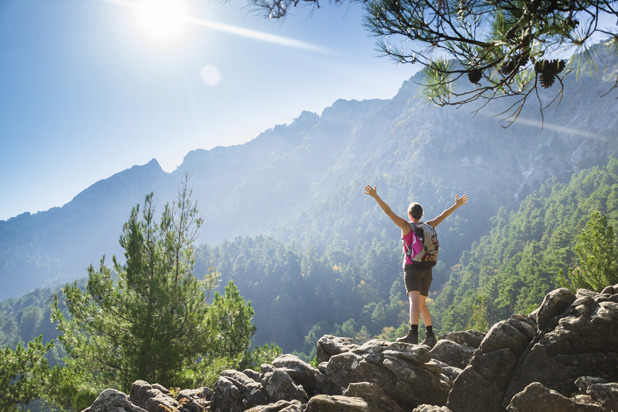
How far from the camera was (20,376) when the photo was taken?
31.9 feet

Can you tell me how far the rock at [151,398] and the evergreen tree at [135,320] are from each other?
334 centimetres

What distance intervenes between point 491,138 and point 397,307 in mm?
154578

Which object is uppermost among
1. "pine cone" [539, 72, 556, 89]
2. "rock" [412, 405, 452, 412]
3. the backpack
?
"pine cone" [539, 72, 556, 89]

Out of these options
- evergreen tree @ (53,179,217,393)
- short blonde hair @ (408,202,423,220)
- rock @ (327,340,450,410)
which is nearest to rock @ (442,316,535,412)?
rock @ (327,340,450,410)

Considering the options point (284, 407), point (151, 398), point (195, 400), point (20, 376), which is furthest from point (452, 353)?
point (20, 376)

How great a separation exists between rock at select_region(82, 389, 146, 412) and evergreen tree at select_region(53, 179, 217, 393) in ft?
13.0

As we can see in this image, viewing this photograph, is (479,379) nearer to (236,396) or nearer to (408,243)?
(408,243)

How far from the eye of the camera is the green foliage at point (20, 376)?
930 cm

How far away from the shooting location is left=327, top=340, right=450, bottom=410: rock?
3893 millimetres

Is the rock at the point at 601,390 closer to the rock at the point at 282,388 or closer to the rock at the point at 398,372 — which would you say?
the rock at the point at 398,372

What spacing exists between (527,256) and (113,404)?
83.1 metres

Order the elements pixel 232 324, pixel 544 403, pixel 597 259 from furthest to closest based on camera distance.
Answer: pixel 597 259, pixel 232 324, pixel 544 403

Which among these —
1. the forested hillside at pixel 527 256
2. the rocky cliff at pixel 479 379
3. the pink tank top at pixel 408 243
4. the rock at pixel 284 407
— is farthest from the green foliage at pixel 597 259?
the forested hillside at pixel 527 256

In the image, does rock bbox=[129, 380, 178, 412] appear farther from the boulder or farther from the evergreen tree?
the evergreen tree
